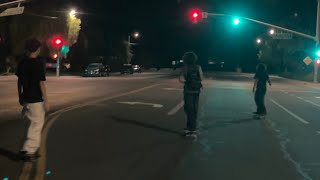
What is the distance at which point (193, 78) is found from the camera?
1280 centimetres

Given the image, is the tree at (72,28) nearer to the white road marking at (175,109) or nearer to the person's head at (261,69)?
the white road marking at (175,109)

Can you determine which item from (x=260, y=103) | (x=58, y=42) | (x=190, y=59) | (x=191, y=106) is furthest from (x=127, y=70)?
(x=191, y=106)

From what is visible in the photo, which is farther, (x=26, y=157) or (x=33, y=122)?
(x=26, y=157)

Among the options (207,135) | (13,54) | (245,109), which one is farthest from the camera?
(13,54)

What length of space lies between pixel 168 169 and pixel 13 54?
5675cm

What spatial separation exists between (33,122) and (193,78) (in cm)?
472

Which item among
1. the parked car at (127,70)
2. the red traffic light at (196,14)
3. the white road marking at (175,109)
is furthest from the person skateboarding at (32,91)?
the parked car at (127,70)

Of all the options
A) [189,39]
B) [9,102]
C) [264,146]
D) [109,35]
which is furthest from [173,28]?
[264,146]

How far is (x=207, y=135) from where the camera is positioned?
1310cm

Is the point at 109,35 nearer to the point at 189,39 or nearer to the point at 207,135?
the point at 189,39

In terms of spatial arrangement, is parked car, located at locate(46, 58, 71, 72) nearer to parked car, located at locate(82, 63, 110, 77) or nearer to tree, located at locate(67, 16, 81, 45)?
tree, located at locate(67, 16, 81, 45)

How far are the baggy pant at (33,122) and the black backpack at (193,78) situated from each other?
444 cm

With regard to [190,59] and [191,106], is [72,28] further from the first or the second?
[191,106]

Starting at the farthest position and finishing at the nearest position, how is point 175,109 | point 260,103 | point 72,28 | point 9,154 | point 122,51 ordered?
point 122,51 → point 72,28 → point 175,109 → point 260,103 → point 9,154
